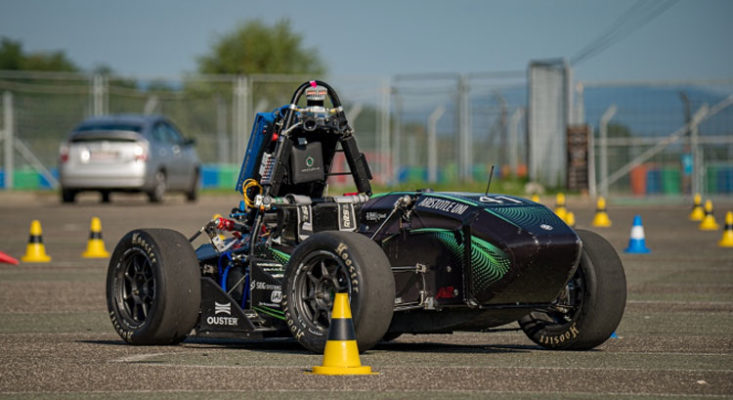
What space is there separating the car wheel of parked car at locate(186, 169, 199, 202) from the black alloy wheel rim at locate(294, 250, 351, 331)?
23.7m

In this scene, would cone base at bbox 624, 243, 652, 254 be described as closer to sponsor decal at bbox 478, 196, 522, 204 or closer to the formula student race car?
the formula student race car

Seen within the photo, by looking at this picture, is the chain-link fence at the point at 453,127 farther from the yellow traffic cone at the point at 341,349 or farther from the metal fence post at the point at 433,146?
the yellow traffic cone at the point at 341,349

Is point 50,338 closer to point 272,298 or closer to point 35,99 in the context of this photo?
point 272,298

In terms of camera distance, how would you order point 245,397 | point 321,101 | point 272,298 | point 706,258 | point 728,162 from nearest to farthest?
point 245,397 < point 272,298 < point 321,101 < point 706,258 < point 728,162

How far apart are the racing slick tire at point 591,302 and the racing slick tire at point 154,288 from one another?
2.47 metres

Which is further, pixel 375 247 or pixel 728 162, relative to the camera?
pixel 728 162

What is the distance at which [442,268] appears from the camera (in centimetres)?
809

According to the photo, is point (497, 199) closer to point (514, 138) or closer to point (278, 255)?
point (278, 255)

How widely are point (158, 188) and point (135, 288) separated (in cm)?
2054

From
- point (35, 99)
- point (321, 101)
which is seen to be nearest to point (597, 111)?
point (35, 99)

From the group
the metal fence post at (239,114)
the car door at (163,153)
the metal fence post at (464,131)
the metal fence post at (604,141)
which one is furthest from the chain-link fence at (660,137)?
the car door at (163,153)

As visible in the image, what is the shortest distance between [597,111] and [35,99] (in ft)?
51.9

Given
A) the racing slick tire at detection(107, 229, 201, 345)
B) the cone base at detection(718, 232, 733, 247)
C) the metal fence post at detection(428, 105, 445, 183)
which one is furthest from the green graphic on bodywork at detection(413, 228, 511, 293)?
the metal fence post at detection(428, 105, 445, 183)

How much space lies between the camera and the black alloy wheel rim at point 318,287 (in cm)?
805
